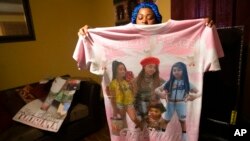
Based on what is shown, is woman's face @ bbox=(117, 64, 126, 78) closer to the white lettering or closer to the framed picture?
the white lettering

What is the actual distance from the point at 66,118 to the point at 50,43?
49.7 inches

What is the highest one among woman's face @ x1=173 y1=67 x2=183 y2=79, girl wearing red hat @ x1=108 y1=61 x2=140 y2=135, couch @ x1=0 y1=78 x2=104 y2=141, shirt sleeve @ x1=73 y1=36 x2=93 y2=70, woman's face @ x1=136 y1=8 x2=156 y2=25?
woman's face @ x1=136 y1=8 x2=156 y2=25

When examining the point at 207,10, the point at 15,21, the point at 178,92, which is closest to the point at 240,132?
the point at 178,92

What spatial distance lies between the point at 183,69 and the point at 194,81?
0.32 ft

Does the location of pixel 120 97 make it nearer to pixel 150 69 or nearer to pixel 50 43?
pixel 150 69

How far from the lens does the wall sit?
8.11 feet

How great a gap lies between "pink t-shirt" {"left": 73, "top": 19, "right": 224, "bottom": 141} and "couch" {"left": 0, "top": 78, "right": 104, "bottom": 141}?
101cm

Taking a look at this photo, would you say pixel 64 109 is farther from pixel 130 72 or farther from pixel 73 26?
pixel 73 26

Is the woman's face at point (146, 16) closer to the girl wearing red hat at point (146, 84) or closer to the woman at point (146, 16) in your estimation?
the woman at point (146, 16)

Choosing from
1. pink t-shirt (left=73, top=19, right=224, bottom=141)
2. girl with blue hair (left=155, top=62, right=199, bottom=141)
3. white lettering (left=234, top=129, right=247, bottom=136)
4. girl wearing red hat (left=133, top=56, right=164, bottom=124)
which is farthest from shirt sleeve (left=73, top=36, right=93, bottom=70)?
white lettering (left=234, top=129, right=247, bottom=136)

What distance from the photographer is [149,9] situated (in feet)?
4.26

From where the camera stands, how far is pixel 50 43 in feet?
9.16

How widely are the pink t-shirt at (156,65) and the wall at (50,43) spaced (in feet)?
5.36

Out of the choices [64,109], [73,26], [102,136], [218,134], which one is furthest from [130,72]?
[73,26]
